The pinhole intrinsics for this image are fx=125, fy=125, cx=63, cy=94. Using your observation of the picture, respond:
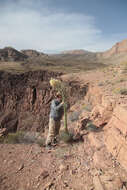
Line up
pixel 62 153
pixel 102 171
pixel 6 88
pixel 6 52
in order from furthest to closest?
1. pixel 6 52
2. pixel 6 88
3. pixel 62 153
4. pixel 102 171

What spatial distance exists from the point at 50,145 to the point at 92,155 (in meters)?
1.52

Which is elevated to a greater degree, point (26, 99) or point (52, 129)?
point (52, 129)

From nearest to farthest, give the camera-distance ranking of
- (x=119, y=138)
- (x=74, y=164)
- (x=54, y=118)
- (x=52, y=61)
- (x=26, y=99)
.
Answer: (x=119, y=138)
(x=74, y=164)
(x=54, y=118)
(x=26, y=99)
(x=52, y=61)

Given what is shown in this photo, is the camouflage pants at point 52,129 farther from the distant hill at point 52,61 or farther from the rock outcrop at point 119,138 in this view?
the distant hill at point 52,61

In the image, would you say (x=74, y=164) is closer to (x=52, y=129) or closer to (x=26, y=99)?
(x=52, y=129)

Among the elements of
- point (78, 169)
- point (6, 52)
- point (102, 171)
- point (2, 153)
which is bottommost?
point (2, 153)

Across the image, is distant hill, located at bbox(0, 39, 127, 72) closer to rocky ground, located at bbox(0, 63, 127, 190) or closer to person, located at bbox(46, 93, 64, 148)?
person, located at bbox(46, 93, 64, 148)

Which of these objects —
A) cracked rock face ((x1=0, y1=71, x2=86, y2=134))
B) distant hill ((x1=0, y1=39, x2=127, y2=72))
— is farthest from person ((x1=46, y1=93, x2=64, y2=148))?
distant hill ((x1=0, y1=39, x2=127, y2=72))

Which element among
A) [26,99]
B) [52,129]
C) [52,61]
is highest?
[52,61]

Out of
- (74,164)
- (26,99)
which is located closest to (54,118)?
(74,164)

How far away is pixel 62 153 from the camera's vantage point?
375 centimetres

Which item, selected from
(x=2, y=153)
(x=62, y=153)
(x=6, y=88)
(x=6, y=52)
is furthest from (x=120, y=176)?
(x=6, y=52)

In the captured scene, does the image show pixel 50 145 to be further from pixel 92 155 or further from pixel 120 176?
pixel 120 176

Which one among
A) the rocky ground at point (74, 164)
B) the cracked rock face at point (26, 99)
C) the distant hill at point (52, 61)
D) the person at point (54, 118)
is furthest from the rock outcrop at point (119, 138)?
the distant hill at point (52, 61)
